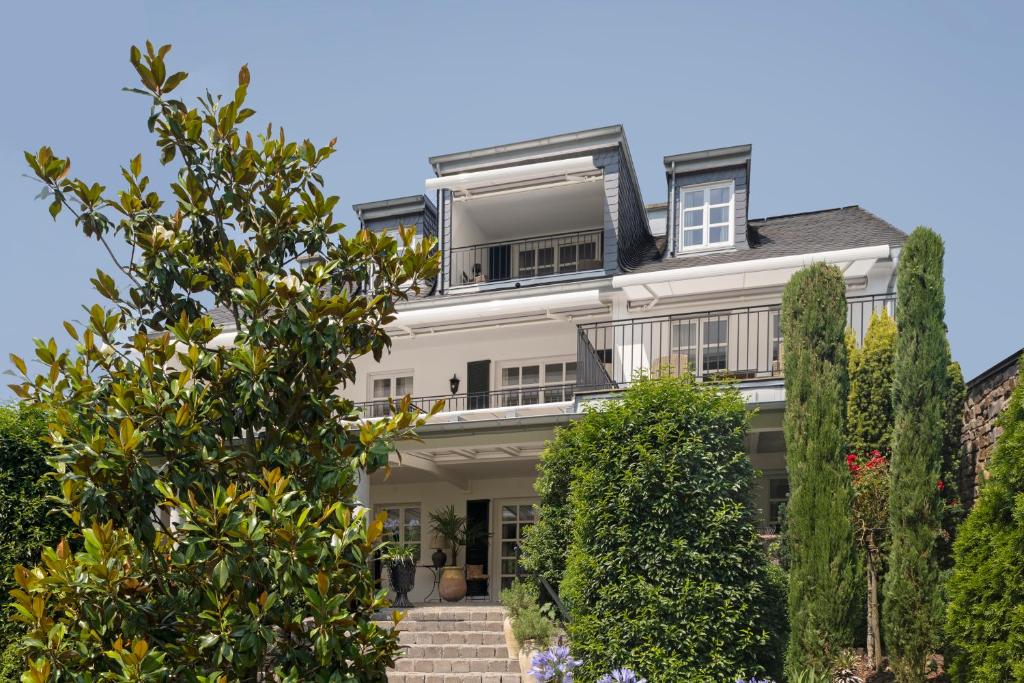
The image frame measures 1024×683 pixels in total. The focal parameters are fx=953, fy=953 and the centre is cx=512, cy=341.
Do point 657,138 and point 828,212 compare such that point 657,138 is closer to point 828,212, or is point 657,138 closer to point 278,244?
point 828,212

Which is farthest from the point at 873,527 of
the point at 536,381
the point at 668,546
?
the point at 536,381

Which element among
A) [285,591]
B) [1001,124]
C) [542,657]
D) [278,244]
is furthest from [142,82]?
[1001,124]

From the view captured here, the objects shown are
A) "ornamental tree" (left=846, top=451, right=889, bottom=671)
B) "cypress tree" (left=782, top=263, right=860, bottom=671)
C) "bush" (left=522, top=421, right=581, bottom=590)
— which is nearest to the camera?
"cypress tree" (left=782, top=263, right=860, bottom=671)

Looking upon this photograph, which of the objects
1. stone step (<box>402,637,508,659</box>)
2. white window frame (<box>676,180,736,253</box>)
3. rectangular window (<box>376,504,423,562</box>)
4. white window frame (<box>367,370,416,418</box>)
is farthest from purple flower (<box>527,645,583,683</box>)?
white window frame (<box>367,370,416,418</box>)

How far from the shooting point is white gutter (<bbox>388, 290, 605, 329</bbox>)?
60.4 feet

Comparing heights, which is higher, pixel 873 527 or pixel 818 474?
pixel 818 474

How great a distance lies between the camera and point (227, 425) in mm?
5770

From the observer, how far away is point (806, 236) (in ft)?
63.3

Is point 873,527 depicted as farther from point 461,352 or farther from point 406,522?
point 406,522

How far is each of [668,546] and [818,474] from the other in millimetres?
1990

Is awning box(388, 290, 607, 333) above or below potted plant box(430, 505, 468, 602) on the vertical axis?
above

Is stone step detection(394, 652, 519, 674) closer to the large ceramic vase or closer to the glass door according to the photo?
the large ceramic vase

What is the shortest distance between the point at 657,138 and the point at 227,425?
16.7 metres

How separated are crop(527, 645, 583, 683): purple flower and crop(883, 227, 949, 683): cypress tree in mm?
3359
